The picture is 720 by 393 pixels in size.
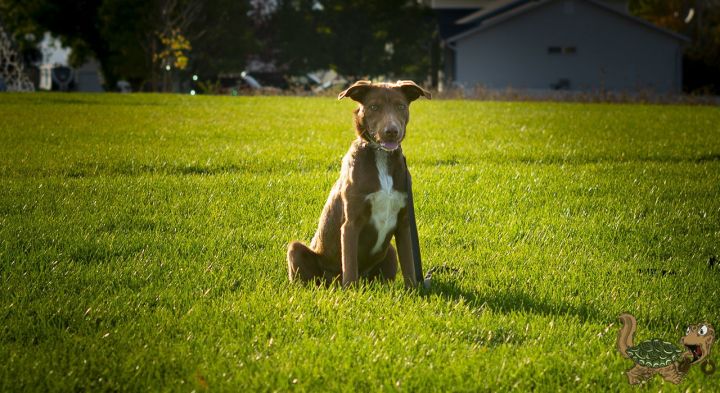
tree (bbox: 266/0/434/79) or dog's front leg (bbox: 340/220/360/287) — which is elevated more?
tree (bbox: 266/0/434/79)

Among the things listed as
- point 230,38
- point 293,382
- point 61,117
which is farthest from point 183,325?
point 230,38

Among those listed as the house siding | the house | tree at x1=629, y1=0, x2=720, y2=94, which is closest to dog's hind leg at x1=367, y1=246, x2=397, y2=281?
tree at x1=629, y1=0, x2=720, y2=94

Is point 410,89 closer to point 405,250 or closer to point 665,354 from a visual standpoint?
point 405,250

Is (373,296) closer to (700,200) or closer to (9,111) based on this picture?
(700,200)

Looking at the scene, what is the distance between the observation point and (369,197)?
493 cm

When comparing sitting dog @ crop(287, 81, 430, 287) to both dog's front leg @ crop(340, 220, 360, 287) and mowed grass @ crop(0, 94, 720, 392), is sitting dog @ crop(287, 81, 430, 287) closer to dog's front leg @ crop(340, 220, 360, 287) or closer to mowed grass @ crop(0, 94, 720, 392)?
dog's front leg @ crop(340, 220, 360, 287)

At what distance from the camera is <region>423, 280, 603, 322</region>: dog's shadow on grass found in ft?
16.0

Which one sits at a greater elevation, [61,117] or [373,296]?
[61,117]

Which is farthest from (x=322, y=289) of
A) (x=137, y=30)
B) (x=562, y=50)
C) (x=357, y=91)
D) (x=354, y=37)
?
(x=354, y=37)

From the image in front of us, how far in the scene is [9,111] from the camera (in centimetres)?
1892

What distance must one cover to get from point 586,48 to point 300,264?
39.1 m

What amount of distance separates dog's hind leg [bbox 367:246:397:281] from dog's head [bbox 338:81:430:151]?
872 mm

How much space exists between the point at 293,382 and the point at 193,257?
260cm

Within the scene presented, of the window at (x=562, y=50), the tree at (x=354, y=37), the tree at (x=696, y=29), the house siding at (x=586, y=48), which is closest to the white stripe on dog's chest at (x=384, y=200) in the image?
the tree at (x=696, y=29)
